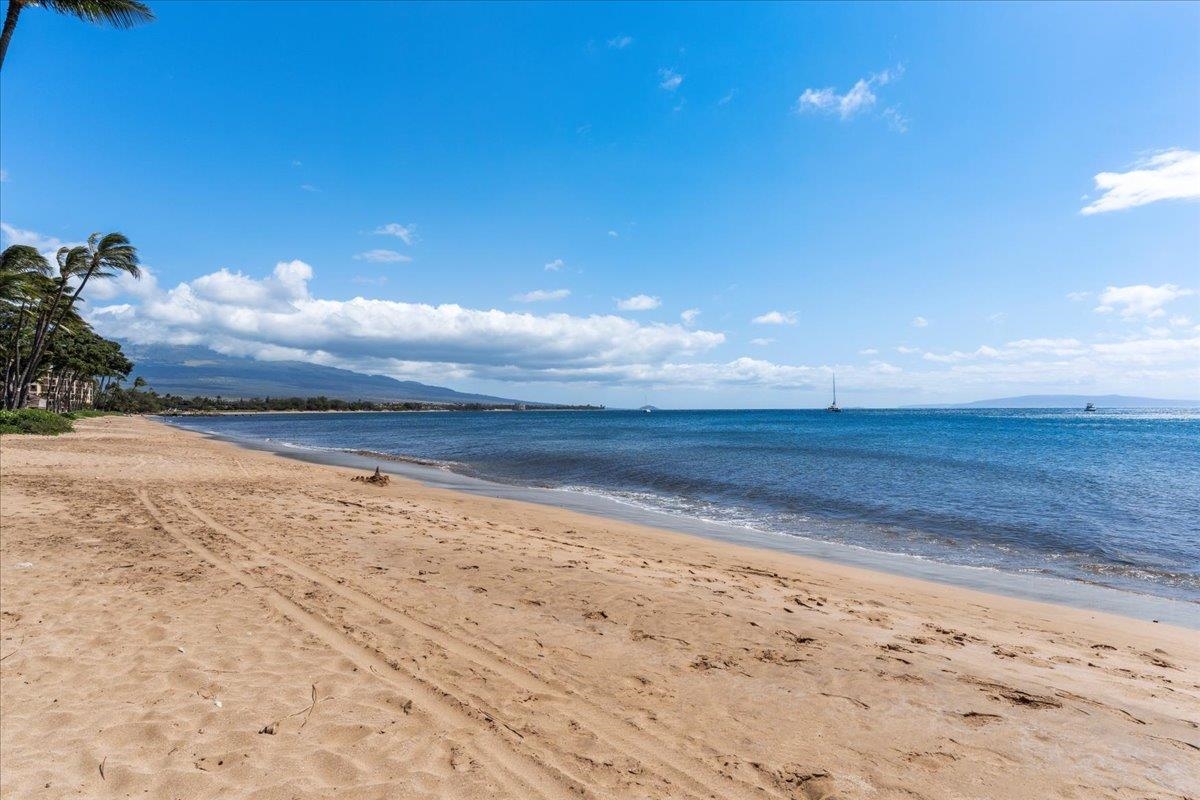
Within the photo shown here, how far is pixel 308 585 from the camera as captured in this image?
311 inches

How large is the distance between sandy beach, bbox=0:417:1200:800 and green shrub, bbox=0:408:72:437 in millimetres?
30391

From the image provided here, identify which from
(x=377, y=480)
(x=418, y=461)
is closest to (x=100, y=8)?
(x=377, y=480)

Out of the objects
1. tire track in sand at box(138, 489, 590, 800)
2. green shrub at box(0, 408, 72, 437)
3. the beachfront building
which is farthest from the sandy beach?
the beachfront building

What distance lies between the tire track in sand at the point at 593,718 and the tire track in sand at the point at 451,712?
0.59 metres

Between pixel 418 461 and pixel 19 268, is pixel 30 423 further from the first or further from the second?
pixel 418 461

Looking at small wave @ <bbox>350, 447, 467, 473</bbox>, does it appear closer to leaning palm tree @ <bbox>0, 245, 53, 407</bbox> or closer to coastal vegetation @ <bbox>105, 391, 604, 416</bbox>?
leaning palm tree @ <bbox>0, 245, 53, 407</bbox>

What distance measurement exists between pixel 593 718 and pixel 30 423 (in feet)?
139

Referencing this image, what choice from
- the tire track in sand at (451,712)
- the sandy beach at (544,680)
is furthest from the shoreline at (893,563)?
the tire track in sand at (451,712)

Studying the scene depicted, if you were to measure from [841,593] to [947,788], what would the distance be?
16.7 feet

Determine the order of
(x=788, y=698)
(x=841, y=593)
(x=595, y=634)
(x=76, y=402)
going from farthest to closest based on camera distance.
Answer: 1. (x=76, y=402)
2. (x=841, y=593)
3. (x=595, y=634)
4. (x=788, y=698)

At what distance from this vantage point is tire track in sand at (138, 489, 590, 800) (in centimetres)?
390

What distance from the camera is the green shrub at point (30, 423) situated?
31094 mm

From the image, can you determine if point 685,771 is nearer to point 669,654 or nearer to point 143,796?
point 669,654

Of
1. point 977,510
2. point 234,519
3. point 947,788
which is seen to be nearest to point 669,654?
point 947,788
